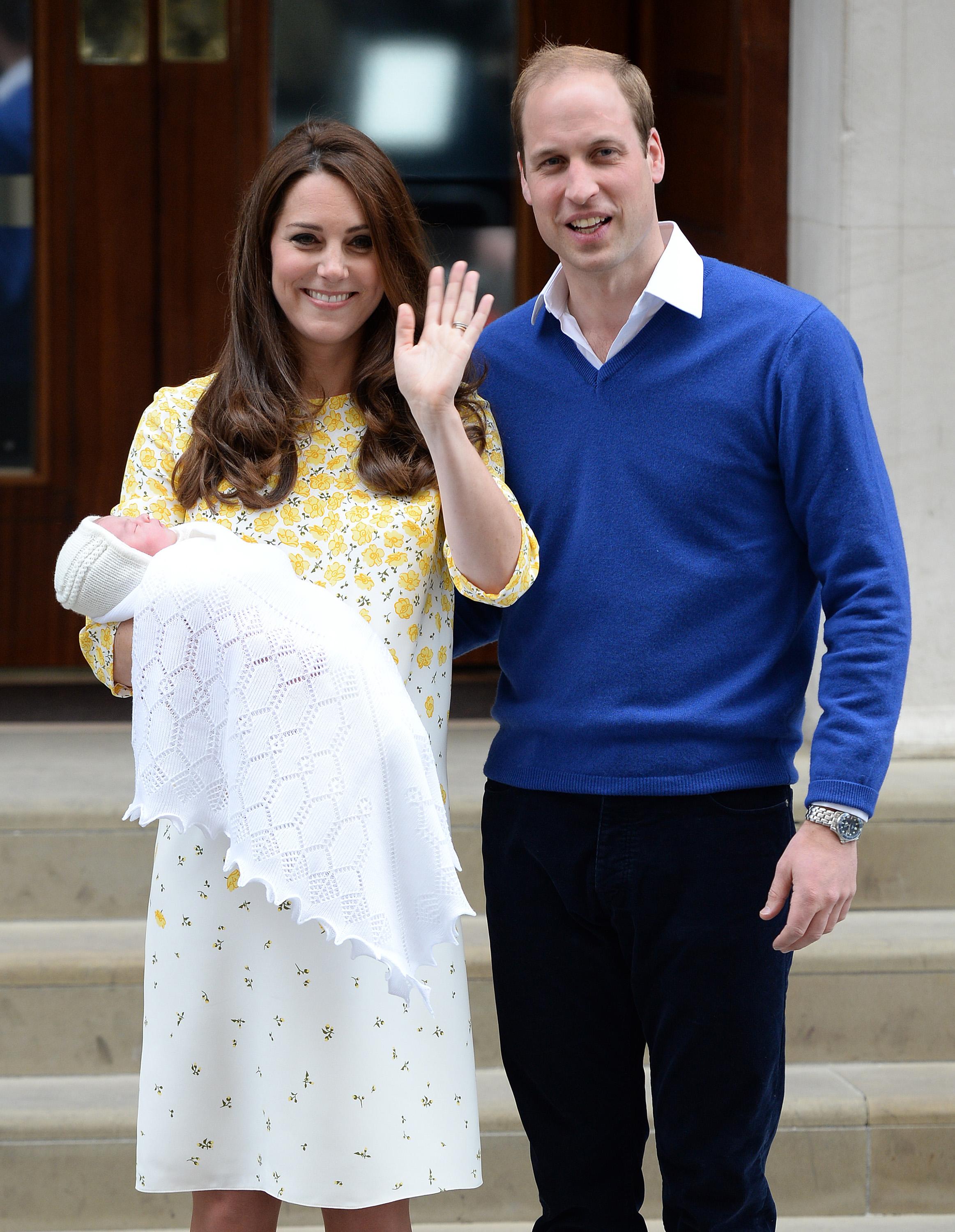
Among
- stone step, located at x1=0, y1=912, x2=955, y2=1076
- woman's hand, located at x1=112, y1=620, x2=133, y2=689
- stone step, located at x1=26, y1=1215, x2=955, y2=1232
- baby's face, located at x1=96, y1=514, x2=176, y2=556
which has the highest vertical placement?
baby's face, located at x1=96, y1=514, x2=176, y2=556

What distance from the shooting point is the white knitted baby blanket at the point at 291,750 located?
1.72 meters

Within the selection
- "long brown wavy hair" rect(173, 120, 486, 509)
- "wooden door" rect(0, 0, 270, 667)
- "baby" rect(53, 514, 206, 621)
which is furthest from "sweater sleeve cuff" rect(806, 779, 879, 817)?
"wooden door" rect(0, 0, 270, 667)

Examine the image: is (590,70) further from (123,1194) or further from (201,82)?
→ (201,82)

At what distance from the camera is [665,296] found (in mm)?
1961

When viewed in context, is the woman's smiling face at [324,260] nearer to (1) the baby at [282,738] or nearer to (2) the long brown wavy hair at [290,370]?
(2) the long brown wavy hair at [290,370]

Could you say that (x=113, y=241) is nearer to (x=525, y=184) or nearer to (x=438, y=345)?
(x=525, y=184)

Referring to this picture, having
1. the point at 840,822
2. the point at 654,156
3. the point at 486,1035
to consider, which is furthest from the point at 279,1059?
the point at 654,156

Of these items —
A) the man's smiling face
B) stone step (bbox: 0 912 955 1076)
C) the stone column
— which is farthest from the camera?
the stone column

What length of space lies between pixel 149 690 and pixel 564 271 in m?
0.83

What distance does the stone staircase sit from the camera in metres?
2.88

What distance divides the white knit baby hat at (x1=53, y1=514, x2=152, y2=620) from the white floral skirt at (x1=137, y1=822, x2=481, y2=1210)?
1.14 feet

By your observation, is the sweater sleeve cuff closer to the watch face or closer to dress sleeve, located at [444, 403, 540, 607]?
the watch face

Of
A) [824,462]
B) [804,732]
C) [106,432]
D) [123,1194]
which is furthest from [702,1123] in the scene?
[106,432]

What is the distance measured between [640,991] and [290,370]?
990 millimetres
